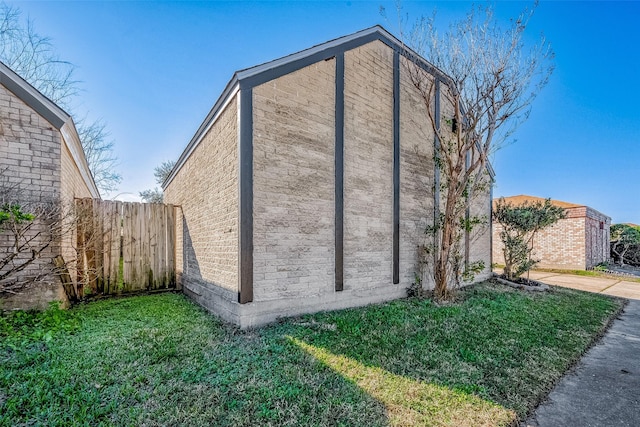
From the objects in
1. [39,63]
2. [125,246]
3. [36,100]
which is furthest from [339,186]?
[39,63]

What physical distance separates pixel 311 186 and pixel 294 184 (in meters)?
0.32

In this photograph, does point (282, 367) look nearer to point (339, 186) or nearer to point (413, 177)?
point (339, 186)

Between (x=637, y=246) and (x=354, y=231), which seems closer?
(x=354, y=231)

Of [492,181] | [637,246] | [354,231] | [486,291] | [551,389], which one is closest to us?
[551,389]

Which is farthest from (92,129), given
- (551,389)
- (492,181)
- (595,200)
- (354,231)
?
(595,200)

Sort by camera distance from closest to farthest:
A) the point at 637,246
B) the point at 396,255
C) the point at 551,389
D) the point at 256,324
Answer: the point at 551,389
the point at 256,324
the point at 396,255
the point at 637,246

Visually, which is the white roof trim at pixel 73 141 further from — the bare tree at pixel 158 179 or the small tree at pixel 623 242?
the small tree at pixel 623 242

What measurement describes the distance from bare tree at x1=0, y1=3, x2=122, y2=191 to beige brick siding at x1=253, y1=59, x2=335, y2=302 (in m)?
10.1

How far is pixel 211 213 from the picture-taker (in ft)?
18.3

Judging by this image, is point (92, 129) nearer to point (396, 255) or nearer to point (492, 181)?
point (396, 255)

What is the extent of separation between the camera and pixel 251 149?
14.4ft

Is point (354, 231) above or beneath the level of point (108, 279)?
above

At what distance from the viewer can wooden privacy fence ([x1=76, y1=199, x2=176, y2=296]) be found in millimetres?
6082

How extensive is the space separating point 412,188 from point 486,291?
137 inches
